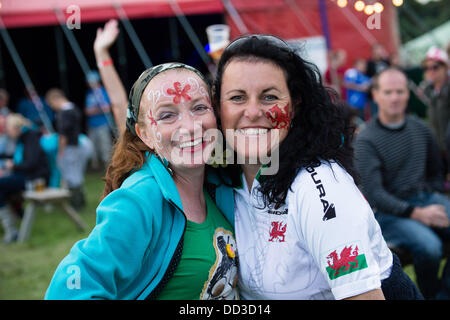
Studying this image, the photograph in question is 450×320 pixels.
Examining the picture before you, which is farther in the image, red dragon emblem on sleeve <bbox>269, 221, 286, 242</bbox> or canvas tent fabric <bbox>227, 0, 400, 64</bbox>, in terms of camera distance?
canvas tent fabric <bbox>227, 0, 400, 64</bbox>

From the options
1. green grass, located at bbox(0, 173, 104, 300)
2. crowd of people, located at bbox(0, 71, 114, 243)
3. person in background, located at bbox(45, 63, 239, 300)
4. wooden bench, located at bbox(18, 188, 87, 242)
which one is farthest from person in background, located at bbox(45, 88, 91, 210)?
person in background, located at bbox(45, 63, 239, 300)

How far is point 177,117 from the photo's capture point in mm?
1761

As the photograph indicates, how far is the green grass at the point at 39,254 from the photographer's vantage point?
443cm

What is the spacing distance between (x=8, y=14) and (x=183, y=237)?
840cm

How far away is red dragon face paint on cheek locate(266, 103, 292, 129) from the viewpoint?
1.75 m

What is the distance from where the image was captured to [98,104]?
32.7 ft

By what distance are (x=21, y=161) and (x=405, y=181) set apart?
559 centimetres

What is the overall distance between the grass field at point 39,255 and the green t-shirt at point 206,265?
267 centimetres

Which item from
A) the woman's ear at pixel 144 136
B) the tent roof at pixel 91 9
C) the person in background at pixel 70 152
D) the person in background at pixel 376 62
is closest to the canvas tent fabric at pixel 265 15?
the tent roof at pixel 91 9

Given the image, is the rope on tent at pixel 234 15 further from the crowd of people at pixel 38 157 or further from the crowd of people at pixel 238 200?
the crowd of people at pixel 238 200

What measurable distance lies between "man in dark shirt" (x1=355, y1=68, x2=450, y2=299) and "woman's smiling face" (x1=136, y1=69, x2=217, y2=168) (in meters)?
1.91

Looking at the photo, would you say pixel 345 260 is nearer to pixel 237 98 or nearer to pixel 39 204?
pixel 237 98

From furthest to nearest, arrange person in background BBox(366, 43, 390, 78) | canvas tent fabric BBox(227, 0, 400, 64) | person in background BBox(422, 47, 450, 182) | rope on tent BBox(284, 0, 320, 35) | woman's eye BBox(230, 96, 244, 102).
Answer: rope on tent BBox(284, 0, 320, 35) < canvas tent fabric BBox(227, 0, 400, 64) < person in background BBox(366, 43, 390, 78) < person in background BBox(422, 47, 450, 182) < woman's eye BBox(230, 96, 244, 102)

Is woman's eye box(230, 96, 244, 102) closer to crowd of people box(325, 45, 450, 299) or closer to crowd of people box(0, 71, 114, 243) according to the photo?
crowd of people box(325, 45, 450, 299)
